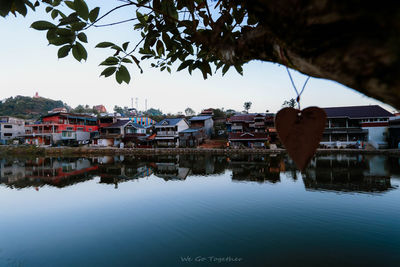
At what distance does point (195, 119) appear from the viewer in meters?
30.7

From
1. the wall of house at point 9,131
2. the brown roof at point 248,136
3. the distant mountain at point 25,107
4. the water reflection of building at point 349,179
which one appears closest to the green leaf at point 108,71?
the water reflection of building at point 349,179

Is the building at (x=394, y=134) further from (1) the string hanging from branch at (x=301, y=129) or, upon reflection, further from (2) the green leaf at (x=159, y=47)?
(2) the green leaf at (x=159, y=47)

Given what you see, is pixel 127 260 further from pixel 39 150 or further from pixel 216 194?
pixel 39 150

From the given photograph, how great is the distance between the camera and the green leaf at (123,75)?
1.15m

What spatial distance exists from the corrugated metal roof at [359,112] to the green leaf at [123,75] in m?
29.5

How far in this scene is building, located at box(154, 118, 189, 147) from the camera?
96.1ft

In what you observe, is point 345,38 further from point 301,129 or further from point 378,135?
point 378,135

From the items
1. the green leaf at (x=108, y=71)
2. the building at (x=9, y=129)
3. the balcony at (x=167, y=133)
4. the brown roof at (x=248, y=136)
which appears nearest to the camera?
the green leaf at (x=108, y=71)

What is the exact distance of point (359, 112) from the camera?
25.1 meters

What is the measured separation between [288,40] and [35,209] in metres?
11.4

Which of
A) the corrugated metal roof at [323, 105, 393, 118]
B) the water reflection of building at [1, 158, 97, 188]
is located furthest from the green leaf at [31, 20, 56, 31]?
the corrugated metal roof at [323, 105, 393, 118]

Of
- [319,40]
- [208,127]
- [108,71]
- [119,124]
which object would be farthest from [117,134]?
[319,40]

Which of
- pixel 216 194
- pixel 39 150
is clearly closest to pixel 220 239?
pixel 216 194

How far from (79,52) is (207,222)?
6777mm
